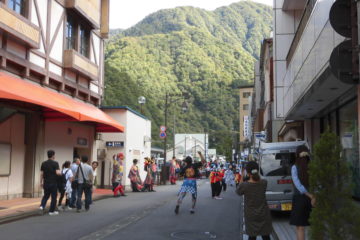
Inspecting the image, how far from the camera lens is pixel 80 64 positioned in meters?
20.6

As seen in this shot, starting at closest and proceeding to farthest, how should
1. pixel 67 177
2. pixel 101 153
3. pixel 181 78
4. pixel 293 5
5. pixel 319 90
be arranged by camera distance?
1. pixel 319 90
2. pixel 67 177
3. pixel 293 5
4. pixel 101 153
5. pixel 181 78

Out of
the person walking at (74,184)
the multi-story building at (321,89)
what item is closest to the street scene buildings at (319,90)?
the multi-story building at (321,89)

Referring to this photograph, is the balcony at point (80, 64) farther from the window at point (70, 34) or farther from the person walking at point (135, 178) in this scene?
the person walking at point (135, 178)

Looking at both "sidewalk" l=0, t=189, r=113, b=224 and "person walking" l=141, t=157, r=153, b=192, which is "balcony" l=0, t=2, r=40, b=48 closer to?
"sidewalk" l=0, t=189, r=113, b=224

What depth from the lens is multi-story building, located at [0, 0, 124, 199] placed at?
1509 cm

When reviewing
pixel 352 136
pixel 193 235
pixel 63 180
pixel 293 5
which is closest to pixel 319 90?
pixel 352 136

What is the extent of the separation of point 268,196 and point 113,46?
4473 inches

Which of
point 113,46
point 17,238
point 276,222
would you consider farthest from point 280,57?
point 113,46

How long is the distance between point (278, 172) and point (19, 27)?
981 cm

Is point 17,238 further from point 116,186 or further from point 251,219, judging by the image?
point 116,186

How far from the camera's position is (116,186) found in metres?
20.1

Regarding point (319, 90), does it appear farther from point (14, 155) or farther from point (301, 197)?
point (14, 155)

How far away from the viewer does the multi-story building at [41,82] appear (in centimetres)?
1509

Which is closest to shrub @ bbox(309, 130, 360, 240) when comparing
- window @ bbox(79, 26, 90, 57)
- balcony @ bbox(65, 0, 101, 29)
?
balcony @ bbox(65, 0, 101, 29)
